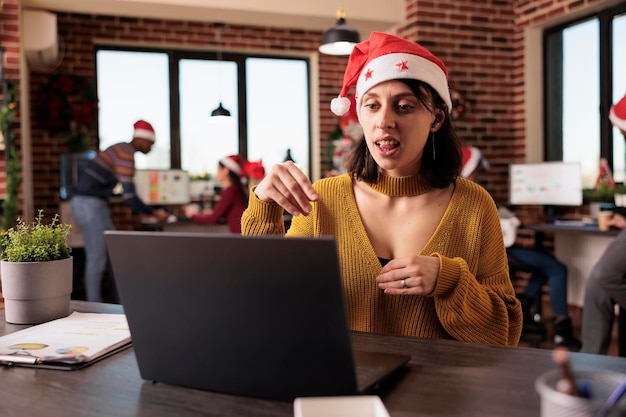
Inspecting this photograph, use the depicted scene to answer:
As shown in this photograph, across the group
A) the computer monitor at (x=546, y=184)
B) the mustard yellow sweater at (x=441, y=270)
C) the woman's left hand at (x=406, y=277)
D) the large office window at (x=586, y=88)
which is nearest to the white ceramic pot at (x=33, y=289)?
the mustard yellow sweater at (x=441, y=270)

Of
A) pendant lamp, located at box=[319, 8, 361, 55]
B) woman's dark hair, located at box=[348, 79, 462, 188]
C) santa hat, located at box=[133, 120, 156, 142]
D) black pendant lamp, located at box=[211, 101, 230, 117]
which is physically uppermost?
pendant lamp, located at box=[319, 8, 361, 55]

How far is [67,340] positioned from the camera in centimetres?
111

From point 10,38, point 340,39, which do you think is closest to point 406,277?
point 340,39

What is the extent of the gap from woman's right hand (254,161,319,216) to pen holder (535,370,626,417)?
2.30 feet

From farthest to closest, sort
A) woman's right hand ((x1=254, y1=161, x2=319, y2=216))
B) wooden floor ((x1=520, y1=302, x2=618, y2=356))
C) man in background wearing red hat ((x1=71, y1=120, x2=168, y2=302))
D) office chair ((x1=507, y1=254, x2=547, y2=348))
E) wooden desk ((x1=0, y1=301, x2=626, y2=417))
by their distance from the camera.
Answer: man in background wearing red hat ((x1=71, y1=120, x2=168, y2=302)) → office chair ((x1=507, y1=254, x2=547, y2=348)) → wooden floor ((x1=520, y1=302, x2=618, y2=356)) → woman's right hand ((x1=254, y1=161, x2=319, y2=216)) → wooden desk ((x1=0, y1=301, x2=626, y2=417))

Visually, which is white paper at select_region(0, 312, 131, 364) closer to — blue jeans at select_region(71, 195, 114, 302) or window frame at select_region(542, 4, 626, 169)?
blue jeans at select_region(71, 195, 114, 302)

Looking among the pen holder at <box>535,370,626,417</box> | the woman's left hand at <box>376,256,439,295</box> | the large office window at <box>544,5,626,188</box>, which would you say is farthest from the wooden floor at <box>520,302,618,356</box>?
the pen holder at <box>535,370,626,417</box>

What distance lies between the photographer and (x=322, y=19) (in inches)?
211

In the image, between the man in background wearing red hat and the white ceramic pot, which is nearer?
the white ceramic pot

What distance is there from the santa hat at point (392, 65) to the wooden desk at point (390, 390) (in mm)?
719

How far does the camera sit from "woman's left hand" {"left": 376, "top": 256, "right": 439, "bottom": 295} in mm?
1153

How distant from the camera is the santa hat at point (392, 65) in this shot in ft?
4.97

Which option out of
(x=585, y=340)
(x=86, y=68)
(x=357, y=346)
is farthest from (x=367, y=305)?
(x=86, y=68)

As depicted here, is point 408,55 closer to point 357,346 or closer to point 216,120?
point 357,346
